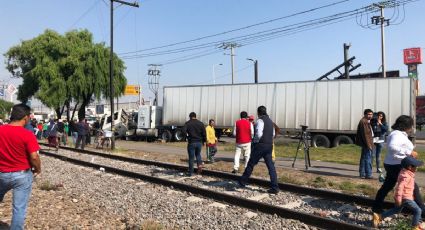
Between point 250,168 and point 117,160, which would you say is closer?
point 250,168

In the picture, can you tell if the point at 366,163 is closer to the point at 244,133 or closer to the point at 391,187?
the point at 244,133

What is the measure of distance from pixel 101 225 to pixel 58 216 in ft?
3.69

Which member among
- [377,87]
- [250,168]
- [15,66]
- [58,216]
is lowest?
[58,216]

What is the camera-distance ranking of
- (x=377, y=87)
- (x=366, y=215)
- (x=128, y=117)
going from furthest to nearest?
→ (x=128, y=117), (x=377, y=87), (x=366, y=215)

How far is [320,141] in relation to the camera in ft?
84.5

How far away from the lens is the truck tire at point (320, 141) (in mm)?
25438

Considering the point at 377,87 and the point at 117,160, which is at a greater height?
the point at 377,87

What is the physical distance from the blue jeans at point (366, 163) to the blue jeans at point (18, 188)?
28.3 ft

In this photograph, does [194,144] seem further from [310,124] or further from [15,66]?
[15,66]

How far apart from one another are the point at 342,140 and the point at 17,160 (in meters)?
22.1

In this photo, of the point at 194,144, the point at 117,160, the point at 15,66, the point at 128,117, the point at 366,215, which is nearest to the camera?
the point at 366,215

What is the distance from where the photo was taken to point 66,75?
41.7m

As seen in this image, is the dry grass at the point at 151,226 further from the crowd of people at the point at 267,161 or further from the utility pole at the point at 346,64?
the utility pole at the point at 346,64

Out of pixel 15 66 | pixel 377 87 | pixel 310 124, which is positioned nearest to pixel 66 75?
pixel 15 66
